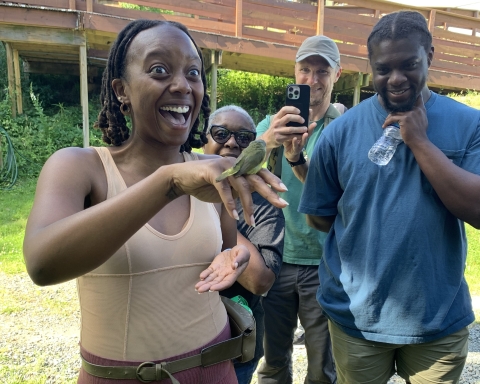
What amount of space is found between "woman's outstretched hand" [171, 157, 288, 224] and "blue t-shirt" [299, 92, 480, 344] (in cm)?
121

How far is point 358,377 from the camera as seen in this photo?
7.70 feet

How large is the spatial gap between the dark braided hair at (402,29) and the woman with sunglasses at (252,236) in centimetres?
97

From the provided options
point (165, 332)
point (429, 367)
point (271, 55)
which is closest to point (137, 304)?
point (165, 332)

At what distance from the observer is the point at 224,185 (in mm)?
1131

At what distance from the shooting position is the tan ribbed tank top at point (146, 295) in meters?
1.41

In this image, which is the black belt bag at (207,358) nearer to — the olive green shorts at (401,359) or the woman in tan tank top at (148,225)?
the woman in tan tank top at (148,225)

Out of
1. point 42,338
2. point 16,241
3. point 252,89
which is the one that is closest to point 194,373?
point 42,338

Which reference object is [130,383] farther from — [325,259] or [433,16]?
[433,16]

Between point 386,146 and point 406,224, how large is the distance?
43cm

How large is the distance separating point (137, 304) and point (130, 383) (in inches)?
10.8

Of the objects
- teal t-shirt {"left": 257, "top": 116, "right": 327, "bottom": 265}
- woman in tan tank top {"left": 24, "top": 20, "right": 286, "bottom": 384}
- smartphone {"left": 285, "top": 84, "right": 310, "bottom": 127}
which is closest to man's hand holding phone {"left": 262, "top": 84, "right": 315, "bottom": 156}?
smartphone {"left": 285, "top": 84, "right": 310, "bottom": 127}

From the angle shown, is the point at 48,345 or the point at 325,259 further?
the point at 48,345

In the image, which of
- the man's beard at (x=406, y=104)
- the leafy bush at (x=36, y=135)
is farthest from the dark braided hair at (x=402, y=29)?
the leafy bush at (x=36, y=135)

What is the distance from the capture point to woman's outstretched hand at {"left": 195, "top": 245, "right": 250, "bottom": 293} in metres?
1.44
